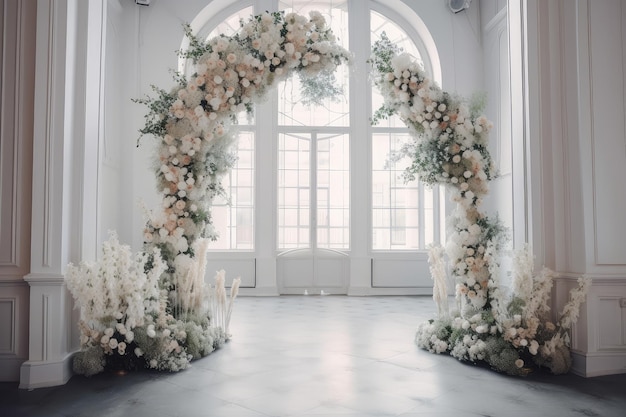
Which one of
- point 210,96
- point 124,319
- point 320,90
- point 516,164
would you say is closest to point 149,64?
point 320,90

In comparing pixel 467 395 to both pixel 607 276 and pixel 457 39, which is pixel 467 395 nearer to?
pixel 607 276

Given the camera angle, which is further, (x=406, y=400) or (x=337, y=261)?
(x=337, y=261)

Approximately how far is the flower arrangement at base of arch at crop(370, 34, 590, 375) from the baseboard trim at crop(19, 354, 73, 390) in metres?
3.15

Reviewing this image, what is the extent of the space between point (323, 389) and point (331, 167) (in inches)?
250

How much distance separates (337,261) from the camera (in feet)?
31.5

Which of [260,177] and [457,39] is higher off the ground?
[457,39]

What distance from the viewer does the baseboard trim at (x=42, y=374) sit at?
387 centimetres

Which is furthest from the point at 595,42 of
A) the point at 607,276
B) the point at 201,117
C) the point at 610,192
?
the point at 201,117

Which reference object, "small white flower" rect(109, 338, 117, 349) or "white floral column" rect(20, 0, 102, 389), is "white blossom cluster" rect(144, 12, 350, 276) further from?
"small white flower" rect(109, 338, 117, 349)

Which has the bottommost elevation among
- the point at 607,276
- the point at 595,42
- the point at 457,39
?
the point at 607,276

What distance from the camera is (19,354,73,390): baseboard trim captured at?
387 cm

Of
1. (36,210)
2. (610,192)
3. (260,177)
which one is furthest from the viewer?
(260,177)

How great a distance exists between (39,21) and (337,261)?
6.54 metres

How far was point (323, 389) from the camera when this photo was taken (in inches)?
151
